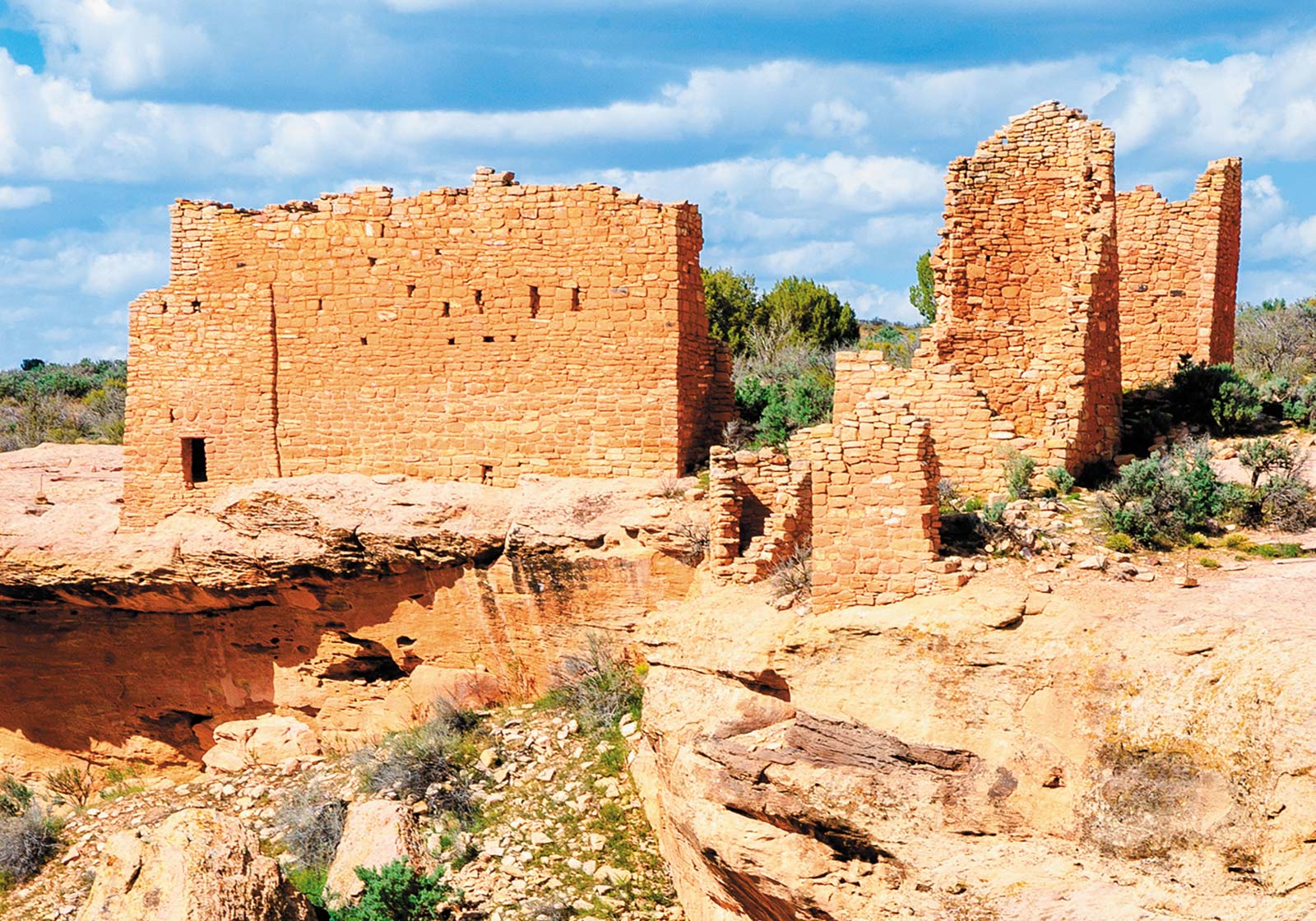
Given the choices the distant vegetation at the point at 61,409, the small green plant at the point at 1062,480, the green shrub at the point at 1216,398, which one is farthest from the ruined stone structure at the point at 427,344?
the distant vegetation at the point at 61,409

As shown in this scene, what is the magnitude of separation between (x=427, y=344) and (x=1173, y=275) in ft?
28.5

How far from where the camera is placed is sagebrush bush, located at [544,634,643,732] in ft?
50.0

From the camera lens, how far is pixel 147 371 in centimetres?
1784

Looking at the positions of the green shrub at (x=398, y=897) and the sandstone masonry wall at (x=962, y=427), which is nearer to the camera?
the green shrub at (x=398, y=897)

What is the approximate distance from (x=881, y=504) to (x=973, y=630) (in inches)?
55.6

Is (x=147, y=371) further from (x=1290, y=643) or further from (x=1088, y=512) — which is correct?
(x=1290, y=643)

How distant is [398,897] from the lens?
13383 millimetres

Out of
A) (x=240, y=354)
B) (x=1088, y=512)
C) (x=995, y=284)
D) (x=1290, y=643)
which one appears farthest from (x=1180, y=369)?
(x=240, y=354)

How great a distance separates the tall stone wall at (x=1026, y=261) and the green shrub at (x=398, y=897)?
6.71 m

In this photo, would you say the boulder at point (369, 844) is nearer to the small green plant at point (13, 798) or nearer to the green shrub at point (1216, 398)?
the small green plant at point (13, 798)

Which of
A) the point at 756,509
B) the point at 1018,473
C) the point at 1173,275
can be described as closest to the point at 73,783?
the point at 756,509

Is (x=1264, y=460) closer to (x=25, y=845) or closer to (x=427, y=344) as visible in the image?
(x=427, y=344)

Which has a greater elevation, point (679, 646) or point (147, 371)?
point (147, 371)

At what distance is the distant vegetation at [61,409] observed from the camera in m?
26.5
